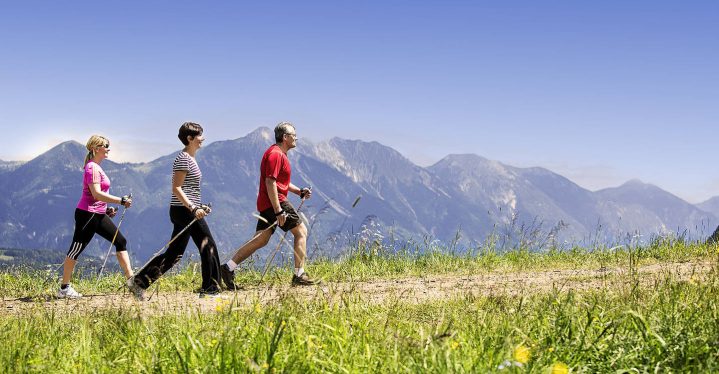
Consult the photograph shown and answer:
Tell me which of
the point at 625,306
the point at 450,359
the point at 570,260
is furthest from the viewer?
the point at 570,260

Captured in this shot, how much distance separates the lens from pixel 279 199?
1016 cm

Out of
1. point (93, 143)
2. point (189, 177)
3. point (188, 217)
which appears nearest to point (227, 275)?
point (188, 217)

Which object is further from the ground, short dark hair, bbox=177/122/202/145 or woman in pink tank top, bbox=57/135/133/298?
short dark hair, bbox=177/122/202/145

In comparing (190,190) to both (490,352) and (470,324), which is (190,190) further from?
(490,352)

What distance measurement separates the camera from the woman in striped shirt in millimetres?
9168

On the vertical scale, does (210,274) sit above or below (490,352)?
below

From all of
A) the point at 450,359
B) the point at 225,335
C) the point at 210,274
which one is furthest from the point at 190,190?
the point at 450,359

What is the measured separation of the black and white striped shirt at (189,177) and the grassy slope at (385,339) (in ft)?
11.3

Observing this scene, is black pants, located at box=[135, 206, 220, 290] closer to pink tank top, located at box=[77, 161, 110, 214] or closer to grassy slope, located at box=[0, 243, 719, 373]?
pink tank top, located at box=[77, 161, 110, 214]

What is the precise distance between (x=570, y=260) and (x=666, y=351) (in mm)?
8532

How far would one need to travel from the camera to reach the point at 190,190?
941 centimetres

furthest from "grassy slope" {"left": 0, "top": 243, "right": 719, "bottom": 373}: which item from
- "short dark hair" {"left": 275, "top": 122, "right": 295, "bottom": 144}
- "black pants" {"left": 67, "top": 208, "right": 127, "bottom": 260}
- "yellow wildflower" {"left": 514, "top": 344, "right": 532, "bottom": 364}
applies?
"short dark hair" {"left": 275, "top": 122, "right": 295, "bottom": 144}

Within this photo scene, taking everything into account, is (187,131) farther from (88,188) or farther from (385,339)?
(385,339)

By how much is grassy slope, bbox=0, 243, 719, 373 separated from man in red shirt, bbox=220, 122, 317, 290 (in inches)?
152
